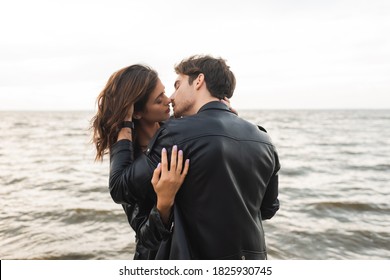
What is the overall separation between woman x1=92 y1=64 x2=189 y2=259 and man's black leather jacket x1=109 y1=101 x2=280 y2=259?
68 millimetres

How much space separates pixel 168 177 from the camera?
1.93m

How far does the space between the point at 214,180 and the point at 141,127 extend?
1.22 meters

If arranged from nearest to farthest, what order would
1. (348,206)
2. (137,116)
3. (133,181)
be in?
(133,181) < (137,116) < (348,206)

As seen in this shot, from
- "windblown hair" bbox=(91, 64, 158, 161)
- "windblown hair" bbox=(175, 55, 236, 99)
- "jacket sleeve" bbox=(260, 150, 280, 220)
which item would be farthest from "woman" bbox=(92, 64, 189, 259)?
"jacket sleeve" bbox=(260, 150, 280, 220)

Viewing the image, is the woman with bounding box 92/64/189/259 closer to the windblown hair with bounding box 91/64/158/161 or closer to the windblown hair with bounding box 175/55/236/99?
the windblown hair with bounding box 91/64/158/161

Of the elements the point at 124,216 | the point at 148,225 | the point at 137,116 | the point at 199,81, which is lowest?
the point at 124,216

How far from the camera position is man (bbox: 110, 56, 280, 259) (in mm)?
1983

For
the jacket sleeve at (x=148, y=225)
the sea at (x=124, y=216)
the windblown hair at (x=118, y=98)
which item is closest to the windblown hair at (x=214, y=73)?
the windblown hair at (x=118, y=98)

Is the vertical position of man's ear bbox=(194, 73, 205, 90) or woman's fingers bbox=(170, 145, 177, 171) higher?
man's ear bbox=(194, 73, 205, 90)

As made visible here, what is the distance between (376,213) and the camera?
873cm

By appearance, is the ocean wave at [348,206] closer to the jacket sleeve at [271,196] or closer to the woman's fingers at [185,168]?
the jacket sleeve at [271,196]

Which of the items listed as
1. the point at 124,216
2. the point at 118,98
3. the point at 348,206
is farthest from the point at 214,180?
the point at 348,206

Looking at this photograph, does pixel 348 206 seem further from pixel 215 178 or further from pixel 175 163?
pixel 175 163

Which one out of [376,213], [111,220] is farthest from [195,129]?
[376,213]
